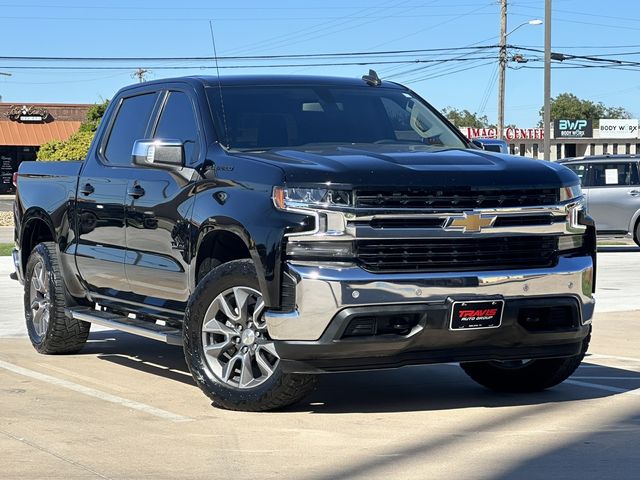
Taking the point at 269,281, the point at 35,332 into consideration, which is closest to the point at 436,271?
the point at 269,281

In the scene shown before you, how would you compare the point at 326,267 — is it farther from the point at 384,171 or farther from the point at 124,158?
the point at 124,158

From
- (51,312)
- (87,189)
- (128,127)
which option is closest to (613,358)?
(128,127)

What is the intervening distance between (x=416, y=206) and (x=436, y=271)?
38 cm

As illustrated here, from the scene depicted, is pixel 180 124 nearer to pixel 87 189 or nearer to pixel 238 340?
pixel 87 189

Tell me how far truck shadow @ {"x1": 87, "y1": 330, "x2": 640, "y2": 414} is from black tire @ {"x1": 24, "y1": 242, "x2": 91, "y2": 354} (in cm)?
30

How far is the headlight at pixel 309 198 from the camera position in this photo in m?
6.75

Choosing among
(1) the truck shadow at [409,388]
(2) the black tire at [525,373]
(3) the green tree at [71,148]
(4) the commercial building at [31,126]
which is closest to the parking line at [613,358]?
(1) the truck shadow at [409,388]

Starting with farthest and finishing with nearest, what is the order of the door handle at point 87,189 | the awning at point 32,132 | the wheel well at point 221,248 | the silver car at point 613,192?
1. the awning at point 32,132
2. the silver car at point 613,192
3. the door handle at point 87,189
4. the wheel well at point 221,248

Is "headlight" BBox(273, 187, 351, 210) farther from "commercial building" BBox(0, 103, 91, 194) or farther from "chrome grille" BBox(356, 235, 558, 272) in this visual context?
"commercial building" BBox(0, 103, 91, 194)

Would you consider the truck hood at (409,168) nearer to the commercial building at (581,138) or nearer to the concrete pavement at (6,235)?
the concrete pavement at (6,235)

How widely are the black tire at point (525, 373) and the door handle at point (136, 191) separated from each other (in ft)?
8.13

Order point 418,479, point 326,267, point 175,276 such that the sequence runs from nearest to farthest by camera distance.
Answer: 1. point 418,479
2. point 326,267
3. point 175,276

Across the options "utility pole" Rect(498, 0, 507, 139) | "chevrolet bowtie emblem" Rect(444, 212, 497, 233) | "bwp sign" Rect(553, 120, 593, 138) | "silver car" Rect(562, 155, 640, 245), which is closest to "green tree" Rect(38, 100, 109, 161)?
"utility pole" Rect(498, 0, 507, 139)

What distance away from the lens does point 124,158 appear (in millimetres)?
8992
